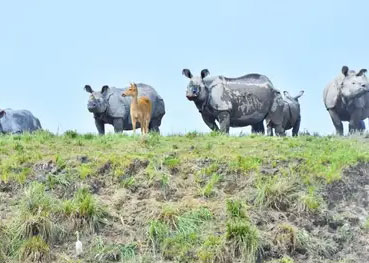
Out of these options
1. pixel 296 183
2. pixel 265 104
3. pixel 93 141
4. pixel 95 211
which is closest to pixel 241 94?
pixel 265 104

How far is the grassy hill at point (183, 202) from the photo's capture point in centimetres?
1175

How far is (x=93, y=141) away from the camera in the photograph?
15758 millimetres

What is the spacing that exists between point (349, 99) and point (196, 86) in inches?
172

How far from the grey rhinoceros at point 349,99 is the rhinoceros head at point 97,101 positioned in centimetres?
584

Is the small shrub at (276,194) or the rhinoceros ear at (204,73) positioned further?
the rhinoceros ear at (204,73)

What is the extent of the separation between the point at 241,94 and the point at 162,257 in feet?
26.3

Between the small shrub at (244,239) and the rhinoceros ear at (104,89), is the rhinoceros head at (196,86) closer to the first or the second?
the rhinoceros ear at (104,89)

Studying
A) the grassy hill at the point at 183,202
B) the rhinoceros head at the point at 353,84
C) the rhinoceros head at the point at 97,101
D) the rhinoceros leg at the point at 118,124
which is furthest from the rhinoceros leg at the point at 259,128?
the grassy hill at the point at 183,202

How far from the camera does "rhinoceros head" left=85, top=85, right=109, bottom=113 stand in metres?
20.0

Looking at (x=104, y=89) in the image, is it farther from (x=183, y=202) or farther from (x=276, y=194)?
(x=276, y=194)

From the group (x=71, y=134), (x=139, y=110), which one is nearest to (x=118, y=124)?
(x=139, y=110)

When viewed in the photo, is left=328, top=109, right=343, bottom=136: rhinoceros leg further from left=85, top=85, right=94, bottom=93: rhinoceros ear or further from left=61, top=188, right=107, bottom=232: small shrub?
left=61, top=188, right=107, bottom=232: small shrub

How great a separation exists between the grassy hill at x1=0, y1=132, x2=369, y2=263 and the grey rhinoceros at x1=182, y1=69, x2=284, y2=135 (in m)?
3.30

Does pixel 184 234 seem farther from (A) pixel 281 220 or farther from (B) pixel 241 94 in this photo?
(B) pixel 241 94
